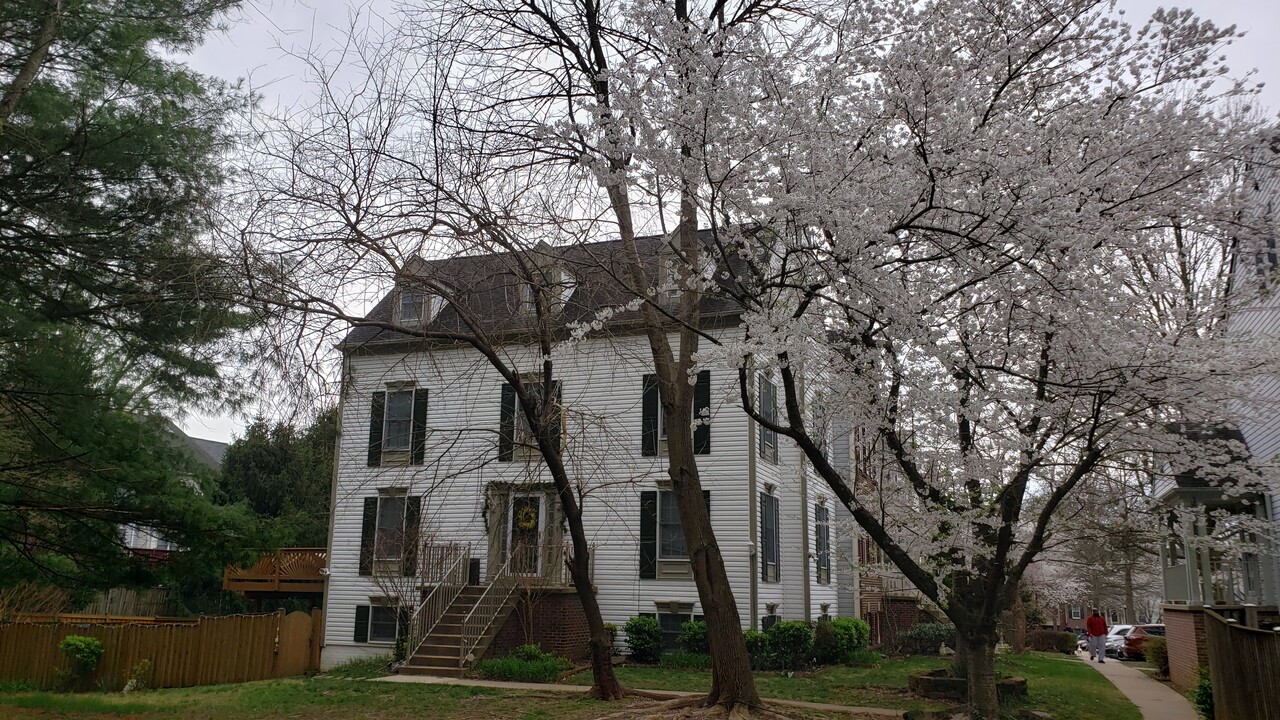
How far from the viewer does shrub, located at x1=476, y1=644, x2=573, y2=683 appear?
15336mm

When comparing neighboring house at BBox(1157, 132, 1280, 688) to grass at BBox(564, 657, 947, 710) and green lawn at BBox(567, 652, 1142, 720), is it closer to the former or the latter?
green lawn at BBox(567, 652, 1142, 720)

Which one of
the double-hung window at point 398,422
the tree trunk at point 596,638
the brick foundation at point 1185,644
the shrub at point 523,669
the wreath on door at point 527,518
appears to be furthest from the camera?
the double-hung window at point 398,422

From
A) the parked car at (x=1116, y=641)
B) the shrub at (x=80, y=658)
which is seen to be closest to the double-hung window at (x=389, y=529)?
the shrub at (x=80, y=658)

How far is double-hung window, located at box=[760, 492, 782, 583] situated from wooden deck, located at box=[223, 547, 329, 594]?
11041 millimetres

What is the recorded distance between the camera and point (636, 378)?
20.8 meters

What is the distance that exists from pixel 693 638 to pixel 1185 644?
9197 millimetres

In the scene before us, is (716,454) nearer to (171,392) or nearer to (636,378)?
(636,378)

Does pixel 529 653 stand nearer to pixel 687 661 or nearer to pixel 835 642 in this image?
pixel 687 661

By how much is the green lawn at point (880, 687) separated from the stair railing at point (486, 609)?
2.32 metres

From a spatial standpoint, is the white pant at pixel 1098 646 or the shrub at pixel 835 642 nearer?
the shrub at pixel 835 642

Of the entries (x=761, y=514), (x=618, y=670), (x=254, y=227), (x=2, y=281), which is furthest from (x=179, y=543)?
(x=761, y=514)

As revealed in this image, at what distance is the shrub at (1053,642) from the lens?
1359 inches

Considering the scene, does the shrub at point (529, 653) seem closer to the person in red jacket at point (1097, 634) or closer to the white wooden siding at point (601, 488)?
the white wooden siding at point (601, 488)

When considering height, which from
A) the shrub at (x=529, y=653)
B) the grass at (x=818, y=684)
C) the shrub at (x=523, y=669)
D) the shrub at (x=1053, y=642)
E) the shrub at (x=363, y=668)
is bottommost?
the shrub at (x=1053, y=642)
